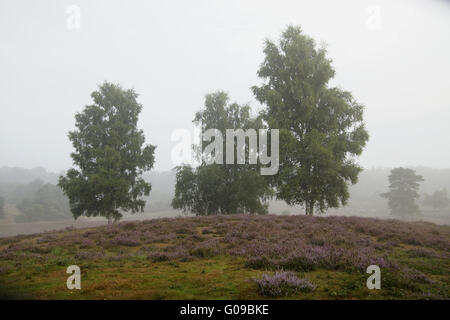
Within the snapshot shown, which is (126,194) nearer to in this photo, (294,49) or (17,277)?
(17,277)

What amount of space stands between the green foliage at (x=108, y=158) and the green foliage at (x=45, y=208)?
66660 mm

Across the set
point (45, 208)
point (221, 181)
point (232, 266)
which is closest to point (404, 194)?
point (221, 181)

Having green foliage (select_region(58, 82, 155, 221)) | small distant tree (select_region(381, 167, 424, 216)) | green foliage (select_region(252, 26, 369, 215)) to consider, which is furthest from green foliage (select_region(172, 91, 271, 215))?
small distant tree (select_region(381, 167, 424, 216))

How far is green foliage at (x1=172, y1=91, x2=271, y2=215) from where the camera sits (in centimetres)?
2711

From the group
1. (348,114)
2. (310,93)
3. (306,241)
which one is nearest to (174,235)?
(306,241)

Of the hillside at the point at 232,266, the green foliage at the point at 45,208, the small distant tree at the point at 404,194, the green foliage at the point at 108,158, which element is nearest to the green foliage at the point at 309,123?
the hillside at the point at 232,266

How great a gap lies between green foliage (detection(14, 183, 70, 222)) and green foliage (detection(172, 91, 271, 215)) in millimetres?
70365

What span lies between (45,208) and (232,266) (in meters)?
90.5

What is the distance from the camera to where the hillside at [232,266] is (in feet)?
19.1

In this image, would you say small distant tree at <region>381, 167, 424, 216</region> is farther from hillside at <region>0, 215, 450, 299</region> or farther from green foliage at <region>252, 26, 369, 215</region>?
hillside at <region>0, 215, 450, 299</region>

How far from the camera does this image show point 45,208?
7925 cm

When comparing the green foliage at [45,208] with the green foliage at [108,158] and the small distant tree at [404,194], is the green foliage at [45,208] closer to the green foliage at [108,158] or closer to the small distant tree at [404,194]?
the green foliage at [108,158]
